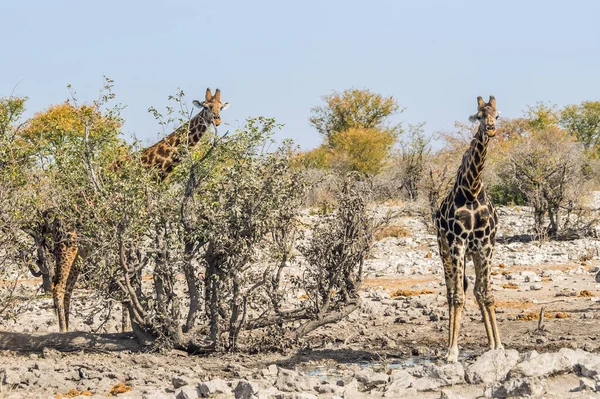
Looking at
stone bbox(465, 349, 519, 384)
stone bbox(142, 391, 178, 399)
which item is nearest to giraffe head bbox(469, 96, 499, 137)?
stone bbox(465, 349, 519, 384)

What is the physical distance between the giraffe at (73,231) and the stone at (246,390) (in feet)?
16.6

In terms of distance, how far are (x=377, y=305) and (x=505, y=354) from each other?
18.4 ft

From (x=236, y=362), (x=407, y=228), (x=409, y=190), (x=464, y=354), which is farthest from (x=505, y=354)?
(x=409, y=190)

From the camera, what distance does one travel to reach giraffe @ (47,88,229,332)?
12336 millimetres

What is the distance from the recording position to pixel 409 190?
33031mm

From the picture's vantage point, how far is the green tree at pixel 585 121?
5534cm

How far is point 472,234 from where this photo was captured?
10.3 metres

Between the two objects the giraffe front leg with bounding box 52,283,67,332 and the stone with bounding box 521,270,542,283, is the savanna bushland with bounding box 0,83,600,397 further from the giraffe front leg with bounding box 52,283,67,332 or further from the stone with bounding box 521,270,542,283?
the stone with bounding box 521,270,542,283

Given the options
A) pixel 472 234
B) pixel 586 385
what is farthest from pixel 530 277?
pixel 586 385

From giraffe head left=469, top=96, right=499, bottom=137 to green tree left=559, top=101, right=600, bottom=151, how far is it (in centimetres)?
4736

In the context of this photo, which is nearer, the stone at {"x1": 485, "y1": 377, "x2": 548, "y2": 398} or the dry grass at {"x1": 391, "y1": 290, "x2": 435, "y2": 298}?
the stone at {"x1": 485, "y1": 377, "x2": 548, "y2": 398}

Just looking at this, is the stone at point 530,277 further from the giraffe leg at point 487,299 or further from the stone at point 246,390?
the stone at point 246,390

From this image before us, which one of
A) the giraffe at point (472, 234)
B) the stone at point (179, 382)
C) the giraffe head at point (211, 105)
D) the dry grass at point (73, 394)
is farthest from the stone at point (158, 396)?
the giraffe head at point (211, 105)

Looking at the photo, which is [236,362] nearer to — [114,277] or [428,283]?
→ [114,277]
